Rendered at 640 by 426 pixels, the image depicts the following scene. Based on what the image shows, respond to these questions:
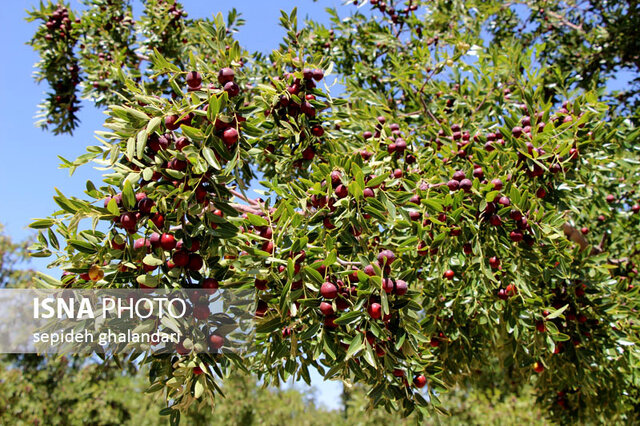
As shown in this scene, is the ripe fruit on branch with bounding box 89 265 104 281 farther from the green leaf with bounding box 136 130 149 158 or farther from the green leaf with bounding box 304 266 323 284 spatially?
the green leaf with bounding box 304 266 323 284

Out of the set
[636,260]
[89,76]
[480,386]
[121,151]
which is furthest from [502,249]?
[480,386]

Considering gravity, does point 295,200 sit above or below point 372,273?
above

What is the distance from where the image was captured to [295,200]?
2.25 metres

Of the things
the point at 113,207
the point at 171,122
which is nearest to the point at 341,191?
the point at 171,122

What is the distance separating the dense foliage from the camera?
194cm

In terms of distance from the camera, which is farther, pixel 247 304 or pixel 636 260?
pixel 636 260

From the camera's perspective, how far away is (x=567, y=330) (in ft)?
11.0

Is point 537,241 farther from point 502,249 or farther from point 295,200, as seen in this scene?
point 295,200

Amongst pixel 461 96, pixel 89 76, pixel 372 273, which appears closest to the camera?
pixel 372 273

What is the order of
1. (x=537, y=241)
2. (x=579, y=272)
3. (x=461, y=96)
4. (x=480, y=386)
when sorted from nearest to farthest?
(x=537, y=241), (x=579, y=272), (x=461, y=96), (x=480, y=386)

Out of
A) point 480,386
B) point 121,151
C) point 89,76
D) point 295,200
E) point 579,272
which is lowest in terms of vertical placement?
point 480,386

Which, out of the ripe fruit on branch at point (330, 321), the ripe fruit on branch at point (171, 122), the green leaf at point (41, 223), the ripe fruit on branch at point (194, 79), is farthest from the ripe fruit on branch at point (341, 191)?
the green leaf at point (41, 223)

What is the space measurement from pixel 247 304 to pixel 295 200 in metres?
0.54

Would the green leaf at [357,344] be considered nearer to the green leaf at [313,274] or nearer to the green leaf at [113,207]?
the green leaf at [313,274]
